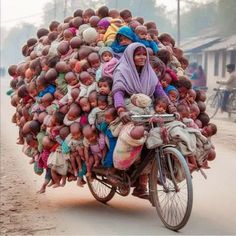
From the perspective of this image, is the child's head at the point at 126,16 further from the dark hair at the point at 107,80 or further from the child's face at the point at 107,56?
the dark hair at the point at 107,80

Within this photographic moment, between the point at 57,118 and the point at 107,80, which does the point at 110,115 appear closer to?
the point at 107,80

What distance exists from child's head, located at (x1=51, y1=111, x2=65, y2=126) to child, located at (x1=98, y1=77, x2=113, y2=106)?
22.8 inches

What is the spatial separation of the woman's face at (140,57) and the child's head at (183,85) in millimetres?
565

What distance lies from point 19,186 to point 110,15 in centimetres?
291

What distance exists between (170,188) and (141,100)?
2.94ft

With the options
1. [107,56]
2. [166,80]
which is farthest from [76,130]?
[166,80]

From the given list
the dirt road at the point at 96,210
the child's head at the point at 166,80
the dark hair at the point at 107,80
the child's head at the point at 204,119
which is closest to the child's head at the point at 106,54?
the dark hair at the point at 107,80

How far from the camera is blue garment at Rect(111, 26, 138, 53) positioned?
18.0ft

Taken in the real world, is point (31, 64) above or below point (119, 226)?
above

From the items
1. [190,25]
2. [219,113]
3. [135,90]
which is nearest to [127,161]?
[135,90]

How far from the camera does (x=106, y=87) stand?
525 cm

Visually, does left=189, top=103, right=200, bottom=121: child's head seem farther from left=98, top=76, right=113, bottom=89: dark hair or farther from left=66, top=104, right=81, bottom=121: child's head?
left=66, top=104, right=81, bottom=121: child's head

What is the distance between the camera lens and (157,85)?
5328 mm

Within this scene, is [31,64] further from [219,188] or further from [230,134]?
[230,134]
